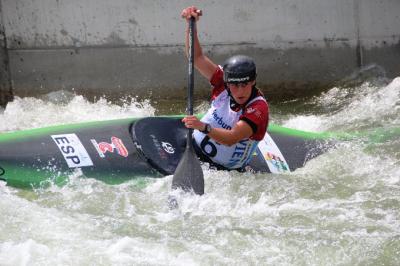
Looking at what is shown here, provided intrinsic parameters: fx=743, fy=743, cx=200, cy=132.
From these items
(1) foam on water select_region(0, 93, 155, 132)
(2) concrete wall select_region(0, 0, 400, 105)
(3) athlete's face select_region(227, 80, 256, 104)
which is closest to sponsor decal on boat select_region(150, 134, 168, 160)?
→ (3) athlete's face select_region(227, 80, 256, 104)

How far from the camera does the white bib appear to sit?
4.61 metres

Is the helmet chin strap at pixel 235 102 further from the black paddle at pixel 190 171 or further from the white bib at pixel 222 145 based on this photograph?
the black paddle at pixel 190 171

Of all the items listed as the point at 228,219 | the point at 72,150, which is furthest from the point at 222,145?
the point at 72,150

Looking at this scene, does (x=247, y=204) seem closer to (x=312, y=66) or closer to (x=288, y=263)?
(x=288, y=263)

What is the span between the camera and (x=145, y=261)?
361 cm

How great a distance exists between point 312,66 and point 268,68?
474 millimetres

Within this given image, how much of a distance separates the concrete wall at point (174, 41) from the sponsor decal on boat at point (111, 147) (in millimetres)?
3132

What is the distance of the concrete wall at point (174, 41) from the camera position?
25.1 feet

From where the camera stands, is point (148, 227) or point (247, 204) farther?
point (247, 204)

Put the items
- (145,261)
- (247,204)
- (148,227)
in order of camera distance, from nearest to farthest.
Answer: (145,261)
(148,227)
(247,204)

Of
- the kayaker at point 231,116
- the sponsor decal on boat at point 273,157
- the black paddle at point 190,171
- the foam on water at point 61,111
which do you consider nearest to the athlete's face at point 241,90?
the kayaker at point 231,116

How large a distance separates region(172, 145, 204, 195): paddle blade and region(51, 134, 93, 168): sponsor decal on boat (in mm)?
540

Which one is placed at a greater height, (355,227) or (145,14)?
(145,14)

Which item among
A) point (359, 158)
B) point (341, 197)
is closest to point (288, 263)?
point (341, 197)
